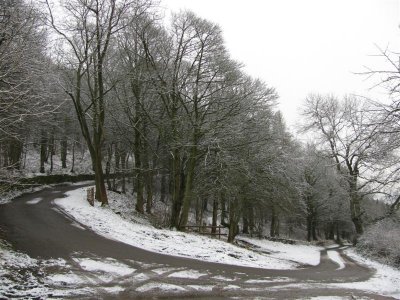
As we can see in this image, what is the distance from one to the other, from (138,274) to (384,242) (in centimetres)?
2012

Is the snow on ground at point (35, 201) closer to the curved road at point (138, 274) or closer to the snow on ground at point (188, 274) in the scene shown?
the curved road at point (138, 274)

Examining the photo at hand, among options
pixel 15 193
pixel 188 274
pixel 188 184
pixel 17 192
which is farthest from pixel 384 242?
pixel 17 192

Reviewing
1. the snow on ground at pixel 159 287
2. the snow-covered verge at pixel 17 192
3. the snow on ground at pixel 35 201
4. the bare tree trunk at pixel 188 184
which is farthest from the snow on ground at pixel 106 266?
the snow on ground at pixel 35 201

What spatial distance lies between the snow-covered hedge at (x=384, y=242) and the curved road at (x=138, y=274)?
27.4 feet

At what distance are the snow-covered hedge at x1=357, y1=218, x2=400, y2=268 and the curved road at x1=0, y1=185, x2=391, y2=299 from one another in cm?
834

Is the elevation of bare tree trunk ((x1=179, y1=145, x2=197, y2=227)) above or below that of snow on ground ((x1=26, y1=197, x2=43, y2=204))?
above

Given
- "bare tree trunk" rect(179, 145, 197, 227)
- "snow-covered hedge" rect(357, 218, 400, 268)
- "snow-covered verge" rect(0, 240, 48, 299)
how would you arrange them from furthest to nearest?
"bare tree trunk" rect(179, 145, 197, 227) → "snow-covered hedge" rect(357, 218, 400, 268) → "snow-covered verge" rect(0, 240, 48, 299)

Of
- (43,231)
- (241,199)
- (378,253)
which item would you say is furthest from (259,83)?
(43,231)

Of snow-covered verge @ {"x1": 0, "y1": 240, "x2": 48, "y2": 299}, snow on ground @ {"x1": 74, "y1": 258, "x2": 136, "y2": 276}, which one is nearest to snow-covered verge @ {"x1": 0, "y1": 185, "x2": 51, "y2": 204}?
snow-covered verge @ {"x1": 0, "y1": 240, "x2": 48, "y2": 299}

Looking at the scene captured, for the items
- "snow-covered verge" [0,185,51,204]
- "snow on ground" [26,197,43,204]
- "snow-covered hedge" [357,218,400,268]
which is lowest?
"snow-covered hedge" [357,218,400,268]

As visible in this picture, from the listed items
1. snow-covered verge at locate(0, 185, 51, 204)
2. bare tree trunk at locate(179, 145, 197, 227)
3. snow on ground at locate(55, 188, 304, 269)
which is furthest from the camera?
snow-covered verge at locate(0, 185, 51, 204)

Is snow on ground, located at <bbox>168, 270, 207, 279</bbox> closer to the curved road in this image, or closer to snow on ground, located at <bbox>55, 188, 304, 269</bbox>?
the curved road

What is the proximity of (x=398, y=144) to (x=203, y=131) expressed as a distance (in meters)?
14.2

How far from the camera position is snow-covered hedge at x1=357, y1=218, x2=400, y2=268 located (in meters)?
22.7
